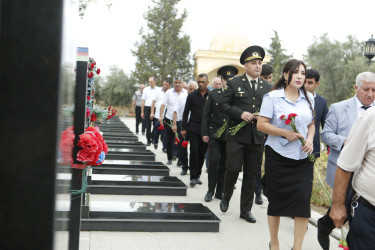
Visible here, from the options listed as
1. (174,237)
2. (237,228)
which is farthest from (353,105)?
(174,237)

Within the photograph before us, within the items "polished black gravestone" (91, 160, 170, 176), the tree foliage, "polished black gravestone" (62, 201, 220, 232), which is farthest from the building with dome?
"polished black gravestone" (62, 201, 220, 232)

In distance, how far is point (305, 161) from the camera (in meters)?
4.40

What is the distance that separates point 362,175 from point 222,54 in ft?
130

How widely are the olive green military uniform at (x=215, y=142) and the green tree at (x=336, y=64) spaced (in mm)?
30618

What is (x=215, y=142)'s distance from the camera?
7285mm

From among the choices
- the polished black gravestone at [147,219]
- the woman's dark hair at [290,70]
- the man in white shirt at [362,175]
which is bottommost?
the polished black gravestone at [147,219]

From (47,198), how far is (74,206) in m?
3.10

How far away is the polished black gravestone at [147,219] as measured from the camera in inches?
201

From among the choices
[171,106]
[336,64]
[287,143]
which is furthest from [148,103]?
[336,64]

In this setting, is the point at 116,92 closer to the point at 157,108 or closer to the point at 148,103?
the point at 148,103

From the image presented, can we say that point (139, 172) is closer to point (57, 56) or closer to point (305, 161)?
point (305, 161)

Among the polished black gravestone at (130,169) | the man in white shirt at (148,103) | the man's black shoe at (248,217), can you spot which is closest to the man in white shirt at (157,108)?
the man in white shirt at (148,103)

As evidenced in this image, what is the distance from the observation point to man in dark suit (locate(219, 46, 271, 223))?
5.86 meters

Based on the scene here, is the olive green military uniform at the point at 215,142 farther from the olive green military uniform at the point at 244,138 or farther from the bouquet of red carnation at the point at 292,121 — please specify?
the bouquet of red carnation at the point at 292,121
